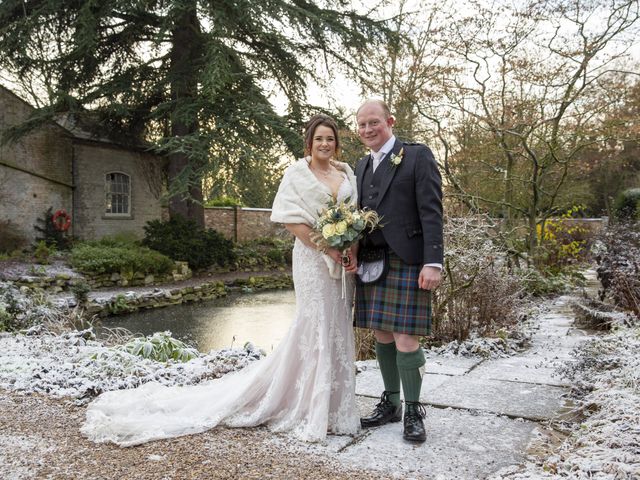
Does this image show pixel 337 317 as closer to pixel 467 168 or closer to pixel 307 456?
pixel 307 456

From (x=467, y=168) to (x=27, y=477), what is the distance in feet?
32.3

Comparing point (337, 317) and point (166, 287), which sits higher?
point (337, 317)

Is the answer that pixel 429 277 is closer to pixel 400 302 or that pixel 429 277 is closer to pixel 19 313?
pixel 400 302

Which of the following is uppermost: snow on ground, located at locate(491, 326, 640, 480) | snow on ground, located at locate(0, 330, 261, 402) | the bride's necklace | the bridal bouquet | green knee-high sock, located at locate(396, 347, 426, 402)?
the bride's necklace

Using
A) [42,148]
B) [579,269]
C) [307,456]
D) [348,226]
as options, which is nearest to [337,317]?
[348,226]

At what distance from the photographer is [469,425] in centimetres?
327

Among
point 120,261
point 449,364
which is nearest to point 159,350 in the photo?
point 449,364

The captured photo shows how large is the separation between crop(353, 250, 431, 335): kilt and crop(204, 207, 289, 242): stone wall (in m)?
17.9

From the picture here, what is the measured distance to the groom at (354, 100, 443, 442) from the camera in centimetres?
301

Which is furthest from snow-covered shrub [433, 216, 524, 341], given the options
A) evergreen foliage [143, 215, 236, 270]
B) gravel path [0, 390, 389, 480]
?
evergreen foliage [143, 215, 236, 270]

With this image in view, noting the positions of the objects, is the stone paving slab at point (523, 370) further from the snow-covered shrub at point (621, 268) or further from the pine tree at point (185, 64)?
the pine tree at point (185, 64)

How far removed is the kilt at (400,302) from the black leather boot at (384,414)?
1.70 feet

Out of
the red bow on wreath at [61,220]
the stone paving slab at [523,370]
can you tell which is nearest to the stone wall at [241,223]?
the red bow on wreath at [61,220]

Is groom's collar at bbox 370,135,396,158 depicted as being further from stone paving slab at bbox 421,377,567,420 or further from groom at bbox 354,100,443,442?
stone paving slab at bbox 421,377,567,420
